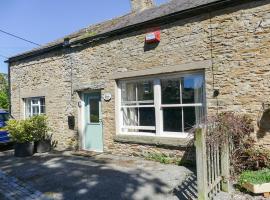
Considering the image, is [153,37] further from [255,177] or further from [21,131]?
[21,131]

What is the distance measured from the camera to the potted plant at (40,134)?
1065cm

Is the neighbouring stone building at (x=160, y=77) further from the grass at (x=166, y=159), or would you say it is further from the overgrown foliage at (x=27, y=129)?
the overgrown foliage at (x=27, y=129)

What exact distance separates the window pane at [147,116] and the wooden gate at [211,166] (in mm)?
3190

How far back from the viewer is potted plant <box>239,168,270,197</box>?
5.27 meters

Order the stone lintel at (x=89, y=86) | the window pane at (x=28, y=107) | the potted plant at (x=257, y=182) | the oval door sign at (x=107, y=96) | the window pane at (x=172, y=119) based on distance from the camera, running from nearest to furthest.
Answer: the potted plant at (x=257, y=182) < the window pane at (x=172, y=119) < the oval door sign at (x=107, y=96) < the stone lintel at (x=89, y=86) < the window pane at (x=28, y=107)

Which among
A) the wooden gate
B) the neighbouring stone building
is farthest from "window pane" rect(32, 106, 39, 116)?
the wooden gate

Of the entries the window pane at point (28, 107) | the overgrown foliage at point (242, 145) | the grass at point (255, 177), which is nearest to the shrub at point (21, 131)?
the window pane at point (28, 107)

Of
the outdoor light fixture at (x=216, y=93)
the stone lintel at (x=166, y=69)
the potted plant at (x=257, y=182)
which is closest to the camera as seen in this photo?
the potted plant at (x=257, y=182)

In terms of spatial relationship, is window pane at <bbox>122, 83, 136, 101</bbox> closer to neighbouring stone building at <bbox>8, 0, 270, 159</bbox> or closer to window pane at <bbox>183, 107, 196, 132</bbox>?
neighbouring stone building at <bbox>8, 0, 270, 159</bbox>

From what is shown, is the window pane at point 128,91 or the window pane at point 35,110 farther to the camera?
the window pane at point 35,110

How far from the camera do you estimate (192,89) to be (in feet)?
26.0

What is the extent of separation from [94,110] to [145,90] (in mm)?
2604

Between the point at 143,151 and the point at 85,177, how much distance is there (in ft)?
7.98

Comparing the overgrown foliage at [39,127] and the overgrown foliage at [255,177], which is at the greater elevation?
the overgrown foliage at [39,127]
